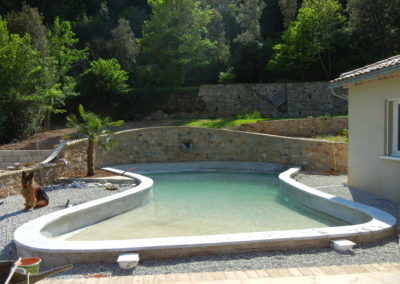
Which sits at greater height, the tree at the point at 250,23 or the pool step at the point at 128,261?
the tree at the point at 250,23

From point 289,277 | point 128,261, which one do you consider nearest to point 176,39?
point 128,261

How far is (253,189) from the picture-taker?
490 inches

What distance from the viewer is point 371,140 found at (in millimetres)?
9242

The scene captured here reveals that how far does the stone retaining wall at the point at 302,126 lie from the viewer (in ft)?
61.7

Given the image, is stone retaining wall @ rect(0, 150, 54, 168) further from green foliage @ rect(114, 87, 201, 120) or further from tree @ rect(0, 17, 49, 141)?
green foliage @ rect(114, 87, 201, 120)

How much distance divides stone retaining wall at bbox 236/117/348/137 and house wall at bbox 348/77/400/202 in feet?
28.8

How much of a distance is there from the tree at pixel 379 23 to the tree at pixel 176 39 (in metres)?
11.3

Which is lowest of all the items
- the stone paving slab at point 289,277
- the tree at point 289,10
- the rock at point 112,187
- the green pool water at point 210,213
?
the green pool water at point 210,213

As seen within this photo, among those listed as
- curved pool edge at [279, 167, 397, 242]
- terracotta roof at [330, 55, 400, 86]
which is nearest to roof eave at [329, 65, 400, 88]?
terracotta roof at [330, 55, 400, 86]

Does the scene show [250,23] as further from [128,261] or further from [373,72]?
[128,261]

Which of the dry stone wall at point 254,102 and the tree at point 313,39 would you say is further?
the tree at point 313,39

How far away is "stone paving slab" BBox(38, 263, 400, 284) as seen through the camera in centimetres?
444

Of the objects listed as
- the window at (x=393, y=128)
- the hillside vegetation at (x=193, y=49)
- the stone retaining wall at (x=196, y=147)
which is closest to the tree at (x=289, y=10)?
the hillside vegetation at (x=193, y=49)

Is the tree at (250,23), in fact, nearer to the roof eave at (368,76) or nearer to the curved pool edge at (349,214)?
the curved pool edge at (349,214)
